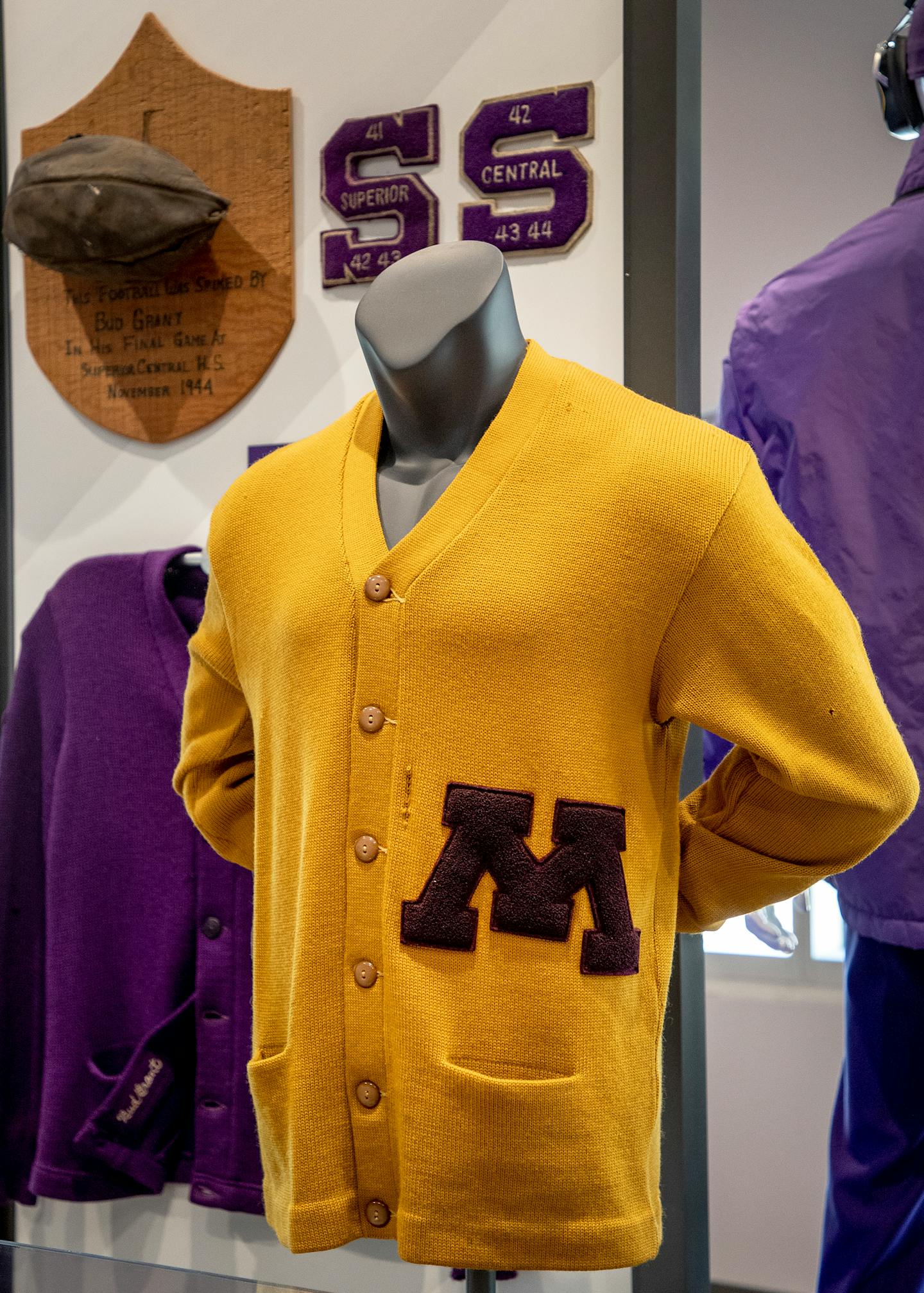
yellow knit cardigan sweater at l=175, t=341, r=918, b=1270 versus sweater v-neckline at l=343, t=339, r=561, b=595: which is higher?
sweater v-neckline at l=343, t=339, r=561, b=595

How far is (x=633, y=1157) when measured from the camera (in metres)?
0.96

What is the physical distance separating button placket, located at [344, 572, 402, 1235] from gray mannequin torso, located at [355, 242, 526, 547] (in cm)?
10

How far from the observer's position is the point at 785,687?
94cm

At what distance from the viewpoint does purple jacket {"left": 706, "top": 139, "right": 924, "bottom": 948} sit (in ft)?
4.18

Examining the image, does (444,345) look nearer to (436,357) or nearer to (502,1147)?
(436,357)

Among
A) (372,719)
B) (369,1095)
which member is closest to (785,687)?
(372,719)

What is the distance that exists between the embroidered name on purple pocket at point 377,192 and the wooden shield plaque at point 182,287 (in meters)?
0.07

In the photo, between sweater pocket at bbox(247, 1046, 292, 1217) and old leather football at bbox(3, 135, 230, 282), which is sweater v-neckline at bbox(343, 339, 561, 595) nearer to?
sweater pocket at bbox(247, 1046, 292, 1217)

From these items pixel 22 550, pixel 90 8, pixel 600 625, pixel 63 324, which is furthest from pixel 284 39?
pixel 600 625

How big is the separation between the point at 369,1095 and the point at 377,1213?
3.9 inches

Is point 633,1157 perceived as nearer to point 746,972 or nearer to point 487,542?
point 487,542

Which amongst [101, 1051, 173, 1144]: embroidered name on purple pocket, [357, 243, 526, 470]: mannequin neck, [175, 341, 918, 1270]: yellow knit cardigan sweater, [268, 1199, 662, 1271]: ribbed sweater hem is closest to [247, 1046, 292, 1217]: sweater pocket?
[175, 341, 918, 1270]: yellow knit cardigan sweater

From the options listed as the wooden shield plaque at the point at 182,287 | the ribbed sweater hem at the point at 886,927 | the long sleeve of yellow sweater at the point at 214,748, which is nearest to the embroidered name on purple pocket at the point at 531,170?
the wooden shield plaque at the point at 182,287

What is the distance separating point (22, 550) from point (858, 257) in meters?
1.29
